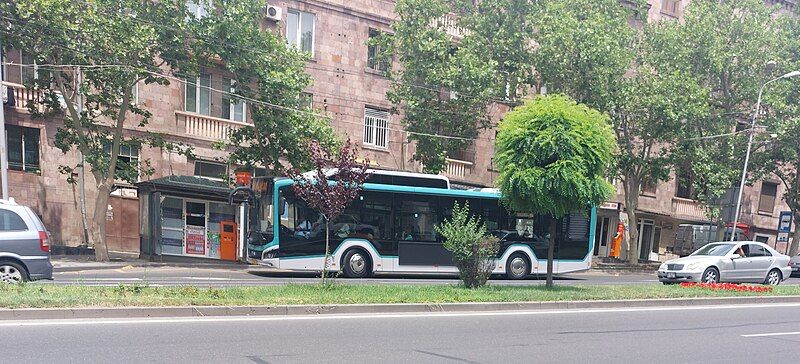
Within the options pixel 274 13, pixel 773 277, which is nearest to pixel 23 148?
pixel 274 13

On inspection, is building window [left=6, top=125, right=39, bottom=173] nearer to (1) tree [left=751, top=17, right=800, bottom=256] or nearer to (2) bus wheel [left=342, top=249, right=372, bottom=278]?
(2) bus wheel [left=342, top=249, right=372, bottom=278]

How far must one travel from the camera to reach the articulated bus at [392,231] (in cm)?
1652

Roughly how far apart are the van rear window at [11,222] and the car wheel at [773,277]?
20.8 metres

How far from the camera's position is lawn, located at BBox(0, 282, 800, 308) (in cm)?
902

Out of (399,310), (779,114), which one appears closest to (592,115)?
(399,310)

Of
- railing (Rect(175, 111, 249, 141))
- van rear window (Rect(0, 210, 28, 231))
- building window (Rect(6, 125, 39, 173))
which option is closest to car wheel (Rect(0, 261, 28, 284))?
van rear window (Rect(0, 210, 28, 231))

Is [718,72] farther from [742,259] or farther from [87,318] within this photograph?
[87,318]

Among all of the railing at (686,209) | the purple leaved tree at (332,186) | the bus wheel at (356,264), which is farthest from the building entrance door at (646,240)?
the purple leaved tree at (332,186)

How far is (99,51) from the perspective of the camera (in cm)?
1786

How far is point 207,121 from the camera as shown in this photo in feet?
78.7

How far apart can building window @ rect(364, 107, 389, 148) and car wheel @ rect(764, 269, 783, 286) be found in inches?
661

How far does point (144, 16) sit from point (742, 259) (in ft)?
68.5

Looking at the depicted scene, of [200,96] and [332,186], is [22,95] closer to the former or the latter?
Answer: [200,96]

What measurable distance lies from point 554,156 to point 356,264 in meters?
7.12
